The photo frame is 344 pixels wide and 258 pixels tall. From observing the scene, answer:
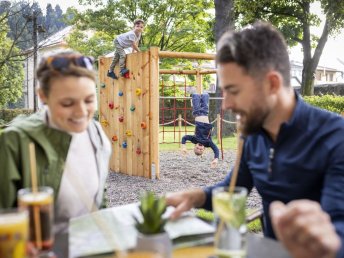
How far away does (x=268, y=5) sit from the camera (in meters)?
17.6

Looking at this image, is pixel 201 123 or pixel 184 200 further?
pixel 201 123

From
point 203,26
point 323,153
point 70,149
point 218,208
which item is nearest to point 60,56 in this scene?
point 70,149

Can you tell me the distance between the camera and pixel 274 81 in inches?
77.8

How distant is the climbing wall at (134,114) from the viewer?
743cm

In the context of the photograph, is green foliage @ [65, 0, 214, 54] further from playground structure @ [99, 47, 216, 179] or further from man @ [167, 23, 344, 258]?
man @ [167, 23, 344, 258]

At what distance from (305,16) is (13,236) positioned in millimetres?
18551

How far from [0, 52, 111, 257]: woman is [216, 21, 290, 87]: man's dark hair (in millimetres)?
658

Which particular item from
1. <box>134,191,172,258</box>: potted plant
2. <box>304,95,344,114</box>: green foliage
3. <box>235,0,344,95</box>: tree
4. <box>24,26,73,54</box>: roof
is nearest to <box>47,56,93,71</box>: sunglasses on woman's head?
<box>134,191,172,258</box>: potted plant

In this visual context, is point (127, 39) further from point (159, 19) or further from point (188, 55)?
point (159, 19)

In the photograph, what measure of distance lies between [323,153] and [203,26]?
66.7 ft

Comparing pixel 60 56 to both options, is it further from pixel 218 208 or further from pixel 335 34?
pixel 335 34

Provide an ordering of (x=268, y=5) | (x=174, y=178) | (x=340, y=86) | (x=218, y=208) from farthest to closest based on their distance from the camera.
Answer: (x=340, y=86)
(x=268, y=5)
(x=174, y=178)
(x=218, y=208)

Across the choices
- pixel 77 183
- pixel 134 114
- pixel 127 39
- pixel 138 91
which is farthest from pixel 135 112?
pixel 77 183

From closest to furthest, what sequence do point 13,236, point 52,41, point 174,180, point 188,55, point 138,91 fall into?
point 13,236, point 174,180, point 138,91, point 188,55, point 52,41
